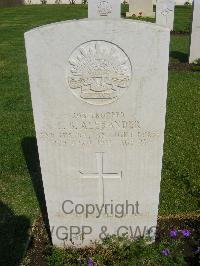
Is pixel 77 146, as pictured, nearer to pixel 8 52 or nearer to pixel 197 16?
pixel 197 16

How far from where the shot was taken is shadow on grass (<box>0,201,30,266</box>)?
391cm

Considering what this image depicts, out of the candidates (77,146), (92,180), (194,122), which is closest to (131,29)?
(77,146)

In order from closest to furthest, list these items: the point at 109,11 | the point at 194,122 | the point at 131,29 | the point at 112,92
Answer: the point at 131,29
the point at 112,92
the point at 109,11
the point at 194,122

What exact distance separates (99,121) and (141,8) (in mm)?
20781

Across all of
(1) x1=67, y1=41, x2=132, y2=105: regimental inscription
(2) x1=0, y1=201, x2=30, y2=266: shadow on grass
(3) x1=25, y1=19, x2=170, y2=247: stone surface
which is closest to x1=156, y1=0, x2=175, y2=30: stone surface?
(2) x1=0, y1=201, x2=30, y2=266: shadow on grass

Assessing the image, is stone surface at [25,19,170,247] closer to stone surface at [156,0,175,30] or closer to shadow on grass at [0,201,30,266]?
shadow on grass at [0,201,30,266]

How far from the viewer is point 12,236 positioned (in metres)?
4.21

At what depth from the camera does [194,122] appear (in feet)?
23.9

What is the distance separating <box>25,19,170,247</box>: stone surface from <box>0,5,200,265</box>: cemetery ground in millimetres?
537

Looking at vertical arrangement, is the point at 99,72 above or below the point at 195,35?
above

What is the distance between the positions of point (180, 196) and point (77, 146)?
193 centimetres

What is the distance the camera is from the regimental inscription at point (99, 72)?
10.1ft

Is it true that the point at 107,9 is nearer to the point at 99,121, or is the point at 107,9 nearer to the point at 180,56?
the point at 99,121

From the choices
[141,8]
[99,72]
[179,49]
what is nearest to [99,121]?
[99,72]
